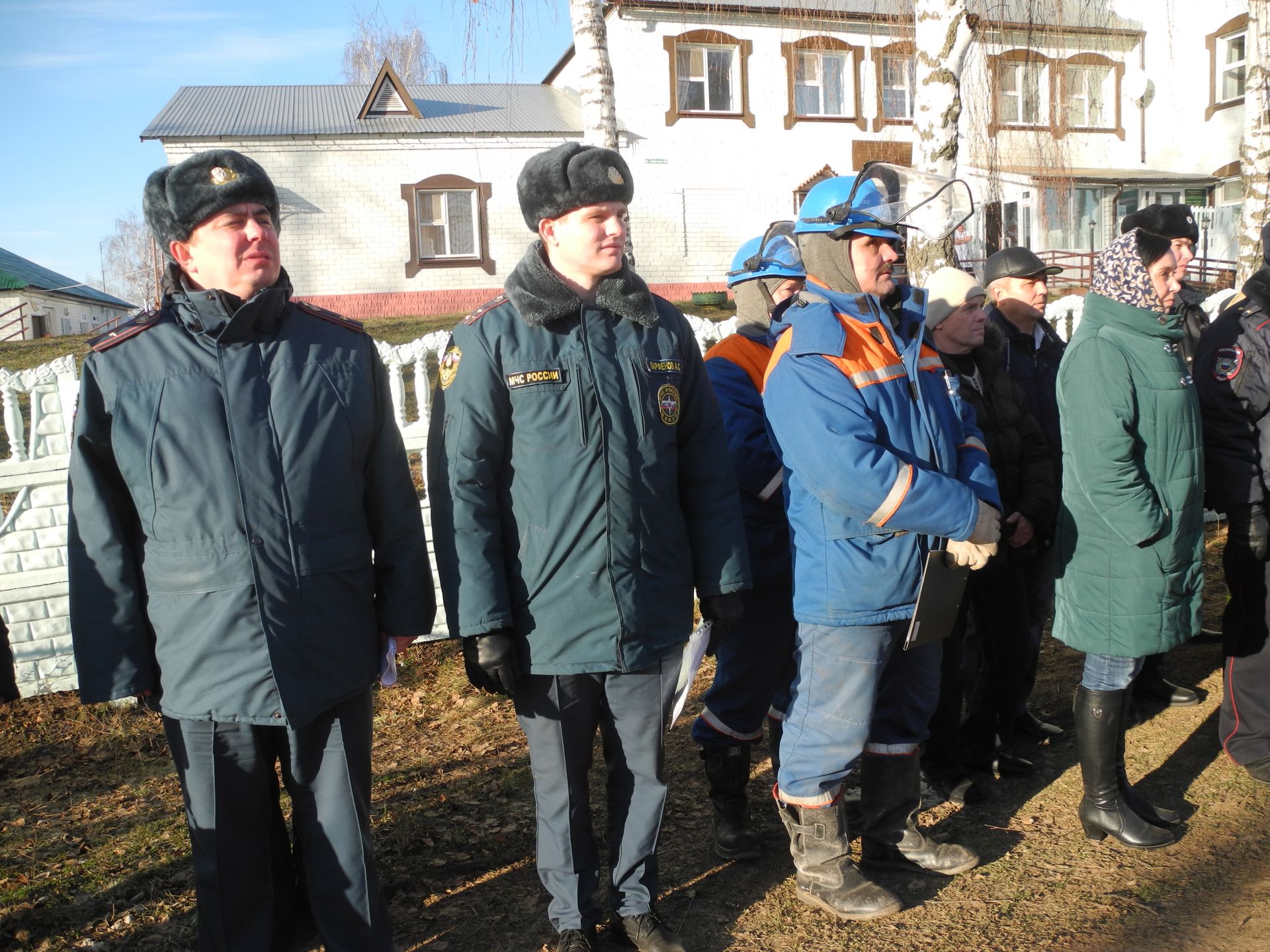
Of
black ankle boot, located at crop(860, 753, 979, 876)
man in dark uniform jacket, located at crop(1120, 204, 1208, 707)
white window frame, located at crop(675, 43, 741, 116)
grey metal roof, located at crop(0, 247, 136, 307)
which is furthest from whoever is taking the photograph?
grey metal roof, located at crop(0, 247, 136, 307)

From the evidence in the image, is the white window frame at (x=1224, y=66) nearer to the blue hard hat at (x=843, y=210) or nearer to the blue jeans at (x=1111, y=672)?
the blue jeans at (x=1111, y=672)

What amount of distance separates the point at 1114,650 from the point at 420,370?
3.95m

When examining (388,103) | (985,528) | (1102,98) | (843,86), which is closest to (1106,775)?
(985,528)

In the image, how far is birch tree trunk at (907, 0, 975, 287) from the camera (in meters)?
5.95

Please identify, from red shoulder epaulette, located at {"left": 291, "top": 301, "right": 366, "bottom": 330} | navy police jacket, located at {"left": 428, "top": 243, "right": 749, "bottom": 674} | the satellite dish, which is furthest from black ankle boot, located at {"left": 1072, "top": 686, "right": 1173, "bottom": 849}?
the satellite dish

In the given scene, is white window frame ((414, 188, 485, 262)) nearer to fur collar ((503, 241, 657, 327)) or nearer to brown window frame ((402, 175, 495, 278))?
brown window frame ((402, 175, 495, 278))

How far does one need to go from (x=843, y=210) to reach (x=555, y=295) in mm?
902

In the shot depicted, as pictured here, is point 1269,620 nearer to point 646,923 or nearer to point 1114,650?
point 1114,650

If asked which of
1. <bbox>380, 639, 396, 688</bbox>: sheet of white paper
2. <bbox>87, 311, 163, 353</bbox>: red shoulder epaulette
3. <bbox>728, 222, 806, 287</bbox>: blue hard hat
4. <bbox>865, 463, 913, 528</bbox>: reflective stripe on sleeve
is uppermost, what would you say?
<bbox>728, 222, 806, 287</bbox>: blue hard hat

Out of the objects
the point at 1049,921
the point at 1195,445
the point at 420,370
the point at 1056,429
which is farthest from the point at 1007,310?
the point at 420,370

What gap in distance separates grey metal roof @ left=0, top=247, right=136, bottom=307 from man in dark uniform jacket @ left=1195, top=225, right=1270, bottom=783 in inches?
1243

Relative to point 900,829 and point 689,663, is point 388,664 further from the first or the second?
point 900,829

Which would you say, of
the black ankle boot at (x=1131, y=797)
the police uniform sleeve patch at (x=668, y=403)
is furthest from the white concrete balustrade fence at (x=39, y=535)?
the black ankle boot at (x=1131, y=797)

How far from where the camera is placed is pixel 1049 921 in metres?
2.94
